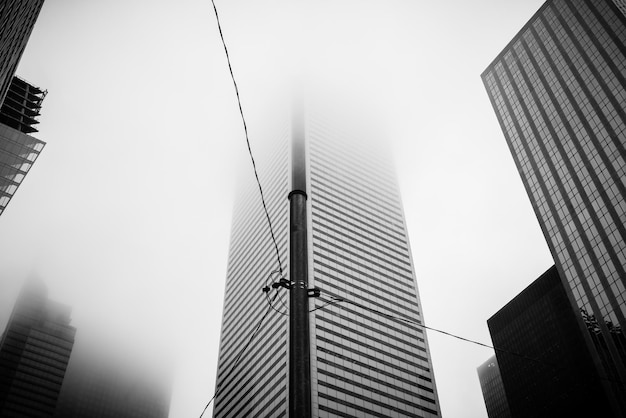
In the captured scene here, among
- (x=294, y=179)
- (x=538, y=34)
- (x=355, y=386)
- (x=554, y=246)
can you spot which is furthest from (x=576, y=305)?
(x=294, y=179)

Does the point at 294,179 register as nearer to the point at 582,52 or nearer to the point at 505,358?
the point at 582,52

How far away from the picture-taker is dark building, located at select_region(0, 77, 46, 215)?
89062 mm

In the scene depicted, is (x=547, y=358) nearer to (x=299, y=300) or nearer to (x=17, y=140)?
(x=17, y=140)

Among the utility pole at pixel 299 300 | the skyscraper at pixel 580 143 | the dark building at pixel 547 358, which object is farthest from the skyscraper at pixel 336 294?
the utility pole at pixel 299 300

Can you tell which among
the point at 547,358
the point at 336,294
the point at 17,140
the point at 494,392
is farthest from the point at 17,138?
the point at 494,392

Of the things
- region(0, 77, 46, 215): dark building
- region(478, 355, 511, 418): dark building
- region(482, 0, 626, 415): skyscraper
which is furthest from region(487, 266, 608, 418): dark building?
region(0, 77, 46, 215): dark building

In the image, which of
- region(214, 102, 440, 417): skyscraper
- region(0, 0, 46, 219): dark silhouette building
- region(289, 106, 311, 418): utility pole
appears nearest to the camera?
region(289, 106, 311, 418): utility pole

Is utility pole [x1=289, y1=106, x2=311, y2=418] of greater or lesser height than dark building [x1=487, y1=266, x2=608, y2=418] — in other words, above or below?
below

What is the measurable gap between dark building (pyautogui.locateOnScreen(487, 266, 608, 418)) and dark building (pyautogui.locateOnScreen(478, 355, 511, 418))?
111 ft

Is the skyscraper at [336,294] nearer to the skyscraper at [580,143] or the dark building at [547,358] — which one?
the dark building at [547,358]

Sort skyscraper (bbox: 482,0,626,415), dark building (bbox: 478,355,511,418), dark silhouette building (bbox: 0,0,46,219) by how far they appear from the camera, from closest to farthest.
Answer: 1. dark silhouette building (bbox: 0,0,46,219)
2. skyscraper (bbox: 482,0,626,415)
3. dark building (bbox: 478,355,511,418)

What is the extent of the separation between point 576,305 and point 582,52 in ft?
188

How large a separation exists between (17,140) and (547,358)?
434 ft

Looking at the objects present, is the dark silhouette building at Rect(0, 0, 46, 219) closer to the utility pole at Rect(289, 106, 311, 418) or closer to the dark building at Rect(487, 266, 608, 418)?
the utility pole at Rect(289, 106, 311, 418)
